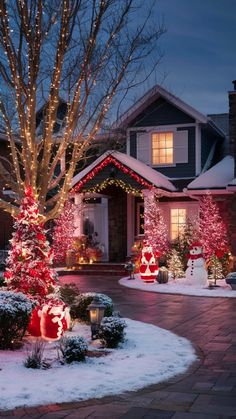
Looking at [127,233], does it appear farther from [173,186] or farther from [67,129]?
[67,129]

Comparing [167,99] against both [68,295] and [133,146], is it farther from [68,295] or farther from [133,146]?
[68,295]

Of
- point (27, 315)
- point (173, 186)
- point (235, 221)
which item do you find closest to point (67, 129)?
point (27, 315)

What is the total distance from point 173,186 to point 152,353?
16.1 m

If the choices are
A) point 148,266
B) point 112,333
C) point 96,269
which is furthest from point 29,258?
point 96,269

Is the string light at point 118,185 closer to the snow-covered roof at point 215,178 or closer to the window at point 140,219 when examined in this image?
the snow-covered roof at point 215,178

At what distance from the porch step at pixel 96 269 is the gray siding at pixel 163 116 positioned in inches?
241

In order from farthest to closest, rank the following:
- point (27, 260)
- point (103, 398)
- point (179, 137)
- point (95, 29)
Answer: point (179, 137) → point (95, 29) → point (27, 260) → point (103, 398)

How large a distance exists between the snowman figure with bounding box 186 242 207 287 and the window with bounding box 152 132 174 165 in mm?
7978

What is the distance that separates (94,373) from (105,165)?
52.6 feet

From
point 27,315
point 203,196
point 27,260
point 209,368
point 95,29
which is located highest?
point 95,29

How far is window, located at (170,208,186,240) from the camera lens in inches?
960

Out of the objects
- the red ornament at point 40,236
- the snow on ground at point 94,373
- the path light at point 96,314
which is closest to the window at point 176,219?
the red ornament at point 40,236

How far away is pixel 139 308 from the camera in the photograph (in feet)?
44.9

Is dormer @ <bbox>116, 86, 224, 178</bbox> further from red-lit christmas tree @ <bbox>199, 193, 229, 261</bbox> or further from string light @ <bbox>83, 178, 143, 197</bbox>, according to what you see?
red-lit christmas tree @ <bbox>199, 193, 229, 261</bbox>
